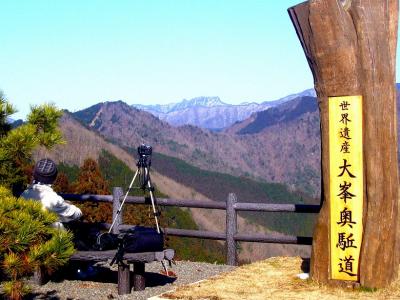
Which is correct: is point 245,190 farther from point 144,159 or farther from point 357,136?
point 357,136

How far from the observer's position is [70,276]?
25.6 feet

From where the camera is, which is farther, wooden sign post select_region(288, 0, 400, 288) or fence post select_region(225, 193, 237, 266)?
fence post select_region(225, 193, 237, 266)

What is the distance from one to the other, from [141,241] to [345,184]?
6.90 ft

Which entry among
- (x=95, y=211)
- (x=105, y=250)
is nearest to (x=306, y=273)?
(x=105, y=250)

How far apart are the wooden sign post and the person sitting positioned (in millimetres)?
2601

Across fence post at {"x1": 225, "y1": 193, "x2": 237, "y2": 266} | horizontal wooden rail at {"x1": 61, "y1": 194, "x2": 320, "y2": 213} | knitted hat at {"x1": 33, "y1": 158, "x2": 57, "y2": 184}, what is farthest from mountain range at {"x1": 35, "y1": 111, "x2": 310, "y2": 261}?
knitted hat at {"x1": 33, "y1": 158, "x2": 57, "y2": 184}

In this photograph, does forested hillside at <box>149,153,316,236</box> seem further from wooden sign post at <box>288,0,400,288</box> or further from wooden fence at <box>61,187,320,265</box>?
wooden sign post at <box>288,0,400,288</box>

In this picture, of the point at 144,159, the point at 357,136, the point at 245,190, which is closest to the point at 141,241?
the point at 144,159

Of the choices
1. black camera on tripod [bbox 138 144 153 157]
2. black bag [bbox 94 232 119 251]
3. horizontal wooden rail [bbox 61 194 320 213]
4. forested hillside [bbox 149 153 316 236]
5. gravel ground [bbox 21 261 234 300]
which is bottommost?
forested hillside [bbox 149 153 316 236]

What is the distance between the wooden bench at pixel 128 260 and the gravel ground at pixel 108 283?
10 cm

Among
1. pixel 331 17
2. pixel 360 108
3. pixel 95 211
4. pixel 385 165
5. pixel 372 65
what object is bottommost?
A: pixel 95 211

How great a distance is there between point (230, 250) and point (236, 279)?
5.02 feet

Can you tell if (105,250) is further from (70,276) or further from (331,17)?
(331,17)

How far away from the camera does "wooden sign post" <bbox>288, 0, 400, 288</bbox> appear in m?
6.53
